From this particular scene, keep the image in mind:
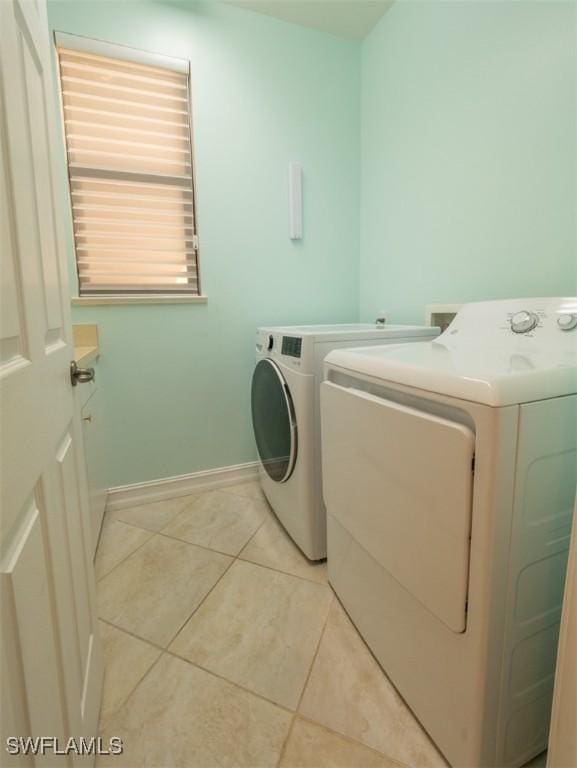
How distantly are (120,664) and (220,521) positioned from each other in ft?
2.54

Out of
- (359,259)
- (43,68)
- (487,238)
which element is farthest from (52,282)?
(359,259)

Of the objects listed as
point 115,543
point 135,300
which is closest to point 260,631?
point 115,543

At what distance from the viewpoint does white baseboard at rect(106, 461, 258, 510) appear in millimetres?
1918

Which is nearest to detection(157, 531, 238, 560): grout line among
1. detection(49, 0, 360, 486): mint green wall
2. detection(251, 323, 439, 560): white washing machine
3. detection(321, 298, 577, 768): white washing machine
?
detection(251, 323, 439, 560): white washing machine

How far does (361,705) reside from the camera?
3.06 ft

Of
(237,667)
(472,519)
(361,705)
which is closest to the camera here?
(472,519)

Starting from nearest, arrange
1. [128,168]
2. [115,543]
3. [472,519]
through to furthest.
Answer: [472,519]
[115,543]
[128,168]

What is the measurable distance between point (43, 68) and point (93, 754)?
57.2 inches

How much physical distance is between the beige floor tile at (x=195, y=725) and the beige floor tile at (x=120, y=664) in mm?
28

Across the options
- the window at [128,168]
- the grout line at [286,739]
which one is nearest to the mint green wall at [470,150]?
the window at [128,168]

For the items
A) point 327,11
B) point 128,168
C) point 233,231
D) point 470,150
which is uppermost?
point 327,11

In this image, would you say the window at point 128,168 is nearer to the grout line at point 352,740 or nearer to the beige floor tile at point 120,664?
the beige floor tile at point 120,664

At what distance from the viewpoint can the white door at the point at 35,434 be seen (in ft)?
1.40

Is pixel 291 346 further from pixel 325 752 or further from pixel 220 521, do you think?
pixel 325 752
